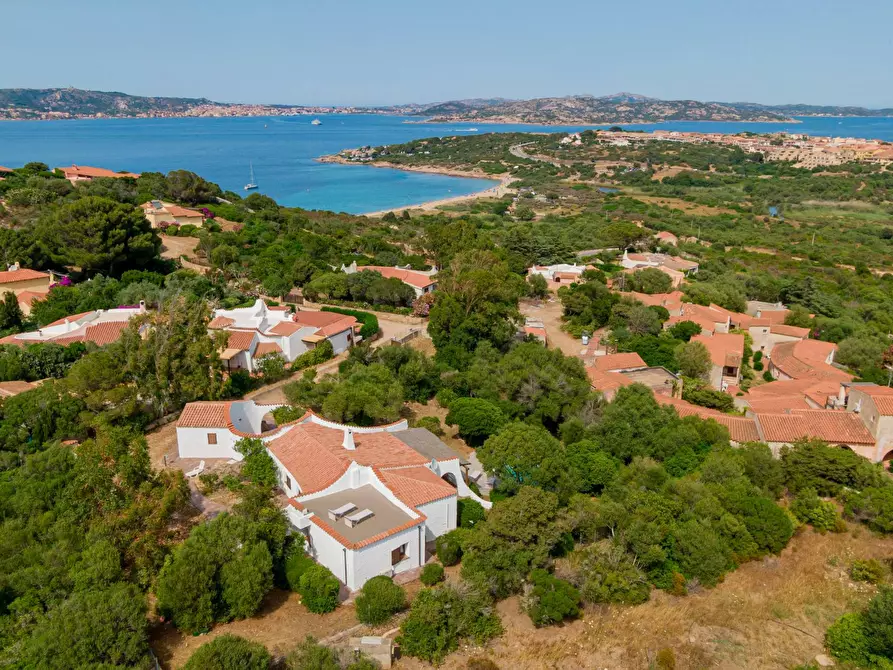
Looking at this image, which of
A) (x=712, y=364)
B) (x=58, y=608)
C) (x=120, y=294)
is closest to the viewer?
(x=58, y=608)

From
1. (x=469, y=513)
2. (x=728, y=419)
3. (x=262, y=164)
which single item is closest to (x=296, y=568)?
(x=469, y=513)

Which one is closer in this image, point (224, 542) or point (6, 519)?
point (224, 542)

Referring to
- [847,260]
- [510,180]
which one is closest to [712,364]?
[847,260]

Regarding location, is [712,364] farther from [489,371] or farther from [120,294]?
[120,294]

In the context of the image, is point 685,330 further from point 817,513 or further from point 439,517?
point 439,517

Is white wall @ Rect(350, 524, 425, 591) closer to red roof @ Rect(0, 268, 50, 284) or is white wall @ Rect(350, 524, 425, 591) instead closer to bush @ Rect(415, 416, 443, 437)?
bush @ Rect(415, 416, 443, 437)

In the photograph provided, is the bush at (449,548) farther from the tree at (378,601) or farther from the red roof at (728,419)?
the red roof at (728,419)

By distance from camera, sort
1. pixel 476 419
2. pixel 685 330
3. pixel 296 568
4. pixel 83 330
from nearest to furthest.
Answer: pixel 296 568
pixel 476 419
pixel 83 330
pixel 685 330
